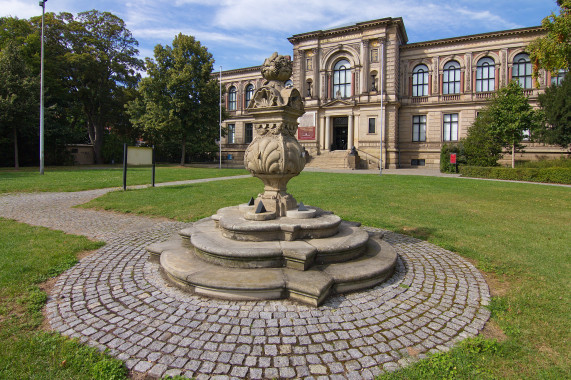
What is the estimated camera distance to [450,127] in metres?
37.6

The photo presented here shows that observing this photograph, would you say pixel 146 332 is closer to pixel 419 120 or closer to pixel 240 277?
pixel 240 277

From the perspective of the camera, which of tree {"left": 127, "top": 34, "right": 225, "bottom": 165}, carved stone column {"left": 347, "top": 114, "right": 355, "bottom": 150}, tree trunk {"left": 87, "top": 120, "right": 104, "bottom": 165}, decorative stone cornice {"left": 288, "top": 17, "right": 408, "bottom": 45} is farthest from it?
tree trunk {"left": 87, "top": 120, "right": 104, "bottom": 165}

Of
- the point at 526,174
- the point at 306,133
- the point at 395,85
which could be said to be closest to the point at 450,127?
the point at 395,85

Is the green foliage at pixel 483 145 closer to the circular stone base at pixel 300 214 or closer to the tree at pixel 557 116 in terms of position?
the tree at pixel 557 116

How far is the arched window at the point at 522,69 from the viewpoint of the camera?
34.6 meters

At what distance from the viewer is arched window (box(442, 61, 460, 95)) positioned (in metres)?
37.5

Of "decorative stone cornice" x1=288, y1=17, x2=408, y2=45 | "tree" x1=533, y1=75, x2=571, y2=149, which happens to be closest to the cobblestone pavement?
"tree" x1=533, y1=75, x2=571, y2=149

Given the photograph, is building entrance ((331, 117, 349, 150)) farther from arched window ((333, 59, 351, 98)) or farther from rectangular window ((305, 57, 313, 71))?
rectangular window ((305, 57, 313, 71))

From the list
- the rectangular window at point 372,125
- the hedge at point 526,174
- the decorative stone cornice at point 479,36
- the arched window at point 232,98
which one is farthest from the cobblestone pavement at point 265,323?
the arched window at point 232,98

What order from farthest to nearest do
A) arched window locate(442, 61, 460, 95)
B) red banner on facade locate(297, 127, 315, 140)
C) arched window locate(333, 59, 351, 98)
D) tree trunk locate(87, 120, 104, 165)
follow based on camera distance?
tree trunk locate(87, 120, 104, 165), red banner on facade locate(297, 127, 315, 140), arched window locate(333, 59, 351, 98), arched window locate(442, 61, 460, 95)

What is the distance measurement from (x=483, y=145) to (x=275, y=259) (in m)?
29.0

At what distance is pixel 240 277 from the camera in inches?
164

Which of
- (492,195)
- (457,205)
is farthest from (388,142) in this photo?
(457,205)

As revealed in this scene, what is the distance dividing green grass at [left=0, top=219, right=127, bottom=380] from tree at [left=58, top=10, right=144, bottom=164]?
37.3 meters
